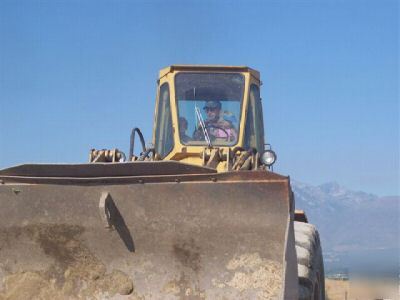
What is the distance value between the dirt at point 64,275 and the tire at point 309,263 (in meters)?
1.48

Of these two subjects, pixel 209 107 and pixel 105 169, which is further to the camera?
pixel 209 107

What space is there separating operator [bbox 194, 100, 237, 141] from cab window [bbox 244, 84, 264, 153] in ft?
0.51

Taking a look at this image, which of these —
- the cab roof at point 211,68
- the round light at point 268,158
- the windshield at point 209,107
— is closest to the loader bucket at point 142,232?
the round light at point 268,158

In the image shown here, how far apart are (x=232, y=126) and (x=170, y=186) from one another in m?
2.14

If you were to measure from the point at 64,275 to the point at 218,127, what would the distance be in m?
2.36

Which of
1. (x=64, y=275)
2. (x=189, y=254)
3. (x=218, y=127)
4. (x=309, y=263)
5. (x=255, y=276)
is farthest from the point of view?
(x=218, y=127)

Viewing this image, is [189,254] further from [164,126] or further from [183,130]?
[164,126]

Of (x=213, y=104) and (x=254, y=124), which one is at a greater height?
(x=213, y=104)

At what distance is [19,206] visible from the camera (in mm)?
6719

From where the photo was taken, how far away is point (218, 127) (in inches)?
330

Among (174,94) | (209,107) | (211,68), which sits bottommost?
(209,107)

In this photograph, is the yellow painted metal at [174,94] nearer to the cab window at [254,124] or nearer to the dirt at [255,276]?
the cab window at [254,124]

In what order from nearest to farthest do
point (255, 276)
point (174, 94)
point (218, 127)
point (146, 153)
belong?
point (255, 276) < point (146, 153) < point (218, 127) < point (174, 94)

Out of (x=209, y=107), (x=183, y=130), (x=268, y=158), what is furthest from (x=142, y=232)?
(x=209, y=107)
